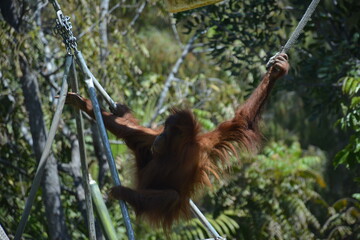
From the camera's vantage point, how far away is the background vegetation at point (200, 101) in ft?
20.2

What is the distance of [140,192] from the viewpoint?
3.94 metres

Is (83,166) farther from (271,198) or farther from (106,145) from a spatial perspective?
(271,198)

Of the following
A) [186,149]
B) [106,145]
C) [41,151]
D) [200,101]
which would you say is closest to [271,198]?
[200,101]

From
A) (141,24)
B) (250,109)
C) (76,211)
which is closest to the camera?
(250,109)

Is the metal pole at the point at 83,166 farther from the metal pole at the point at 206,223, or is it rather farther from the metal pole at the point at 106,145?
the metal pole at the point at 206,223

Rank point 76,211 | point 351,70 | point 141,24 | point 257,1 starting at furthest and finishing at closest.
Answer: point 141,24, point 76,211, point 257,1, point 351,70

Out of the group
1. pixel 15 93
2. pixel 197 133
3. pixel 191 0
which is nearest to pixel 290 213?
pixel 15 93

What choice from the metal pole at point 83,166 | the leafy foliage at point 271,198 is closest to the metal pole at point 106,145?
the metal pole at point 83,166

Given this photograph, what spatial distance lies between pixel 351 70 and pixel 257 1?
1180 millimetres

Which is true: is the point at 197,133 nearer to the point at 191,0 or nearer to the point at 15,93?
the point at 191,0

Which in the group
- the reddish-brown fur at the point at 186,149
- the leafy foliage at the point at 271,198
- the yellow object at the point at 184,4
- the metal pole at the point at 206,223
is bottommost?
the leafy foliage at the point at 271,198

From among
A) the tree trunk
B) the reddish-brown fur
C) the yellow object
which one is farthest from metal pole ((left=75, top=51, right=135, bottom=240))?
the tree trunk

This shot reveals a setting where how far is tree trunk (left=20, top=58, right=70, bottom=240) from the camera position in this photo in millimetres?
6137

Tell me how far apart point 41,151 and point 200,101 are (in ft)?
9.56
